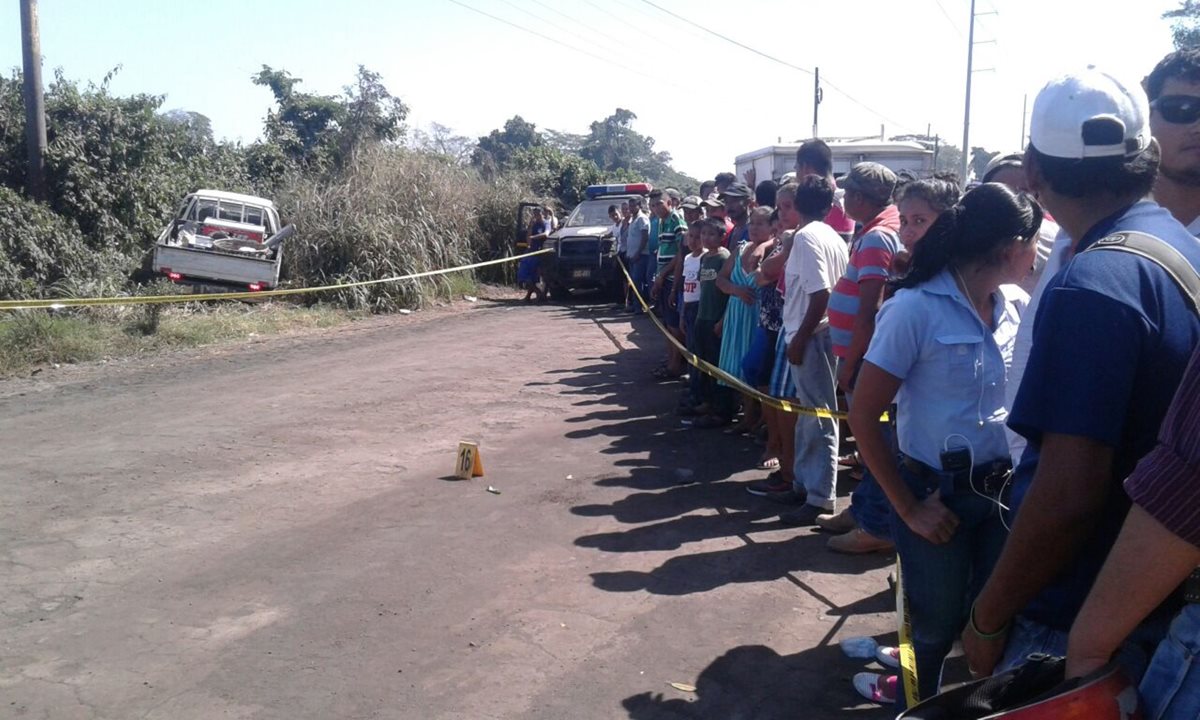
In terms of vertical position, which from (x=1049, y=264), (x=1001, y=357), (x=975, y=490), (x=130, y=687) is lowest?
(x=130, y=687)

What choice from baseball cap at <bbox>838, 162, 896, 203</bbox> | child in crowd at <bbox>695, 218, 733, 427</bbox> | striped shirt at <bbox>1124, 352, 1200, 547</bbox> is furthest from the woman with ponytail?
child in crowd at <bbox>695, 218, 733, 427</bbox>

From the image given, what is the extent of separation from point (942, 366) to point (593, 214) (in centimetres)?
1800

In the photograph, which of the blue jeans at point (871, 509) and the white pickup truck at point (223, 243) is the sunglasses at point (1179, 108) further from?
the white pickup truck at point (223, 243)

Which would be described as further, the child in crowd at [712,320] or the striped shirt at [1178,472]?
the child in crowd at [712,320]

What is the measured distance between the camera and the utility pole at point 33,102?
1543 centimetres

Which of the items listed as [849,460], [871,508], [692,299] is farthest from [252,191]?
[871,508]

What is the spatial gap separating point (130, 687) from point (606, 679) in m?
1.97

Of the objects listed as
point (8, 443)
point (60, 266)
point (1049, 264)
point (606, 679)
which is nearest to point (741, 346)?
point (606, 679)

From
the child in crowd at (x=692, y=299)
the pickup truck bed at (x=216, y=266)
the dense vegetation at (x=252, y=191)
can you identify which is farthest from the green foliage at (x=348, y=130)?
the child in crowd at (x=692, y=299)

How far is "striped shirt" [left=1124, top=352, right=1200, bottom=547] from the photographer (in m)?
→ 1.49

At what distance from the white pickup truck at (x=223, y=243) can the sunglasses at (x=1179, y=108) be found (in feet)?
50.1

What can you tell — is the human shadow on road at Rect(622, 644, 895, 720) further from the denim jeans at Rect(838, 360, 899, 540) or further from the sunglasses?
the sunglasses

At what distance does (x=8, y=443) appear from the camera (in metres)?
8.27

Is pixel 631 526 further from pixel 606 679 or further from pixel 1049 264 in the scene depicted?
pixel 1049 264
